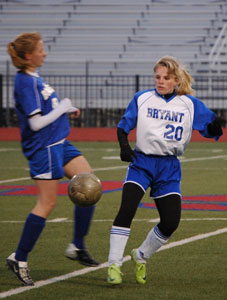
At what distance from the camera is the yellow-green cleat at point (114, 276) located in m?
5.75

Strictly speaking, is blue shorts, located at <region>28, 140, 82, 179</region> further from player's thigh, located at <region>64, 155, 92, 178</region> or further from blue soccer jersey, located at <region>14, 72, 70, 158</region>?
player's thigh, located at <region>64, 155, 92, 178</region>

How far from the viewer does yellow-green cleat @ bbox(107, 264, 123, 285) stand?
5.75m

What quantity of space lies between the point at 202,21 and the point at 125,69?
3.62 metres

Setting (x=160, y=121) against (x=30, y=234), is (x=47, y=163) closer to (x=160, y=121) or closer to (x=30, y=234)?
(x=30, y=234)

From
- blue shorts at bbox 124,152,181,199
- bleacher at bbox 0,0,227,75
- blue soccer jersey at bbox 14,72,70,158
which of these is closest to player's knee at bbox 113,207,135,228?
blue shorts at bbox 124,152,181,199

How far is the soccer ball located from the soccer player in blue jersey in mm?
232

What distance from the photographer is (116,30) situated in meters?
32.4

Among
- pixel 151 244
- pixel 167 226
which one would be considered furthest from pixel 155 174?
pixel 151 244

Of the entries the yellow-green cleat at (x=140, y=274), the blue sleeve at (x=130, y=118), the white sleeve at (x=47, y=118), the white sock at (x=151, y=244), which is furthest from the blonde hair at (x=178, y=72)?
the yellow-green cleat at (x=140, y=274)

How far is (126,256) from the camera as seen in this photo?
7043 millimetres

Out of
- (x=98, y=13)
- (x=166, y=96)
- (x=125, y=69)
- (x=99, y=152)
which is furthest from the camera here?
(x=98, y=13)

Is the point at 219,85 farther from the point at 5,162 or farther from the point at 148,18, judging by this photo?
the point at 5,162

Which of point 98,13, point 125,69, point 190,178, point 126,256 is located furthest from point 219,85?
point 126,256

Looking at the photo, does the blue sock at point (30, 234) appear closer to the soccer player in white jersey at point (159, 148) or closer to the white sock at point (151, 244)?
the soccer player in white jersey at point (159, 148)
